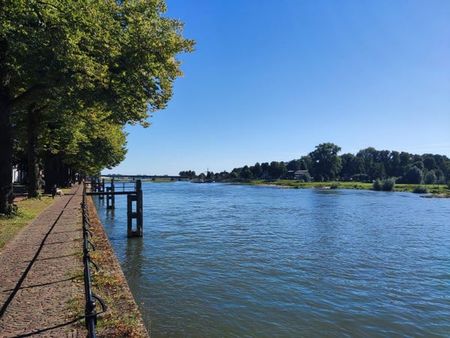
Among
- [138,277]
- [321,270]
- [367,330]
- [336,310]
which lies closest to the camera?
[367,330]

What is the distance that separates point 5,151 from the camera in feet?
67.3

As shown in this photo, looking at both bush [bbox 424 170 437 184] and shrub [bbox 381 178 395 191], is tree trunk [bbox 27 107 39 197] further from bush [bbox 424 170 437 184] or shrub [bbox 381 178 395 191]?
bush [bbox 424 170 437 184]

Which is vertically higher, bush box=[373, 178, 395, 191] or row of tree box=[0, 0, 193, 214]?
row of tree box=[0, 0, 193, 214]

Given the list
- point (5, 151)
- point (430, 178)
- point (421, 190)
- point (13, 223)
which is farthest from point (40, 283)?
point (430, 178)

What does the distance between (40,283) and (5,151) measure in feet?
42.1

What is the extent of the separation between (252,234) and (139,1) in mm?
15443

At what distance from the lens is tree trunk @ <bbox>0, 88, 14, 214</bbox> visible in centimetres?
2006

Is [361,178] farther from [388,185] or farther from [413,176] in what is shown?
[388,185]

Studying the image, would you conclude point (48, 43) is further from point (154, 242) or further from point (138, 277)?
point (154, 242)

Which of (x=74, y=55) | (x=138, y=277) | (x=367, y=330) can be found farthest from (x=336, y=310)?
(x=74, y=55)


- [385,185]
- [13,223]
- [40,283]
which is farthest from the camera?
[385,185]

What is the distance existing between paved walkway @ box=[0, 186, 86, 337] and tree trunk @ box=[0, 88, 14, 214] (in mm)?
4066

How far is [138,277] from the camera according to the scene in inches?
616

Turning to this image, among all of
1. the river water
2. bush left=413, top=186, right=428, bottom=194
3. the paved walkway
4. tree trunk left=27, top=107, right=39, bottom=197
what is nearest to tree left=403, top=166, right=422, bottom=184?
bush left=413, top=186, right=428, bottom=194
